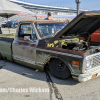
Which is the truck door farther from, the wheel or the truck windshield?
the wheel

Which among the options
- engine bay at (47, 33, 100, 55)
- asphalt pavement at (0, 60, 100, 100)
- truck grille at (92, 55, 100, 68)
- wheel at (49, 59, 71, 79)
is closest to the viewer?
asphalt pavement at (0, 60, 100, 100)

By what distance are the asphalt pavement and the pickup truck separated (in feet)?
0.93

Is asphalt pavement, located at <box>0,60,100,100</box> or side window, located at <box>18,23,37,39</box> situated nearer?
asphalt pavement, located at <box>0,60,100,100</box>

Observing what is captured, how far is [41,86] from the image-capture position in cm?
336

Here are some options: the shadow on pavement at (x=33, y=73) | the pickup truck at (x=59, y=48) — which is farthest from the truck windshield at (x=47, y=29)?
the shadow on pavement at (x=33, y=73)

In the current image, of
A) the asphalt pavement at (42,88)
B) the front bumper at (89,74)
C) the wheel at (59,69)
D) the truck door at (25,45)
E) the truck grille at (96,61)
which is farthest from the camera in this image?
the truck door at (25,45)

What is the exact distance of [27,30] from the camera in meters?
4.33

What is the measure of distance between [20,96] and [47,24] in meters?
2.39

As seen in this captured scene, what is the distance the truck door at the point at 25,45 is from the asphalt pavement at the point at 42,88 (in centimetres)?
51

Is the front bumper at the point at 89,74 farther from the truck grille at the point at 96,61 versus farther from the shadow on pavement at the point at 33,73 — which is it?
the shadow on pavement at the point at 33,73

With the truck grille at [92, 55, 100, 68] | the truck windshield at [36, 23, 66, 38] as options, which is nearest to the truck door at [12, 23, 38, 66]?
the truck windshield at [36, 23, 66, 38]

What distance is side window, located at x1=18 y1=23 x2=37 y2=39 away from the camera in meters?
4.09

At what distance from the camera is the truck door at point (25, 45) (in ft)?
13.1

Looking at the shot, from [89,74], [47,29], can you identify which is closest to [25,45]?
[47,29]
